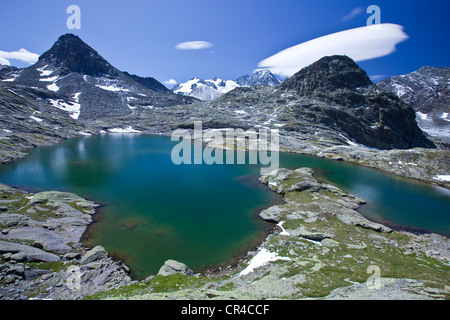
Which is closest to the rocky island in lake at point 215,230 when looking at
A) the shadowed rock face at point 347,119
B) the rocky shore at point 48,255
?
the rocky shore at point 48,255

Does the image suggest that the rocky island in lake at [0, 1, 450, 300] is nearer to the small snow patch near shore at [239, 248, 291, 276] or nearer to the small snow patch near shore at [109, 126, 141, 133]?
the small snow patch near shore at [239, 248, 291, 276]

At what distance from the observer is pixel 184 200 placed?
4828 cm

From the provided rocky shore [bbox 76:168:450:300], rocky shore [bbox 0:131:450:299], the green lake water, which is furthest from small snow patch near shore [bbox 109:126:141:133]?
rocky shore [bbox 76:168:450:300]

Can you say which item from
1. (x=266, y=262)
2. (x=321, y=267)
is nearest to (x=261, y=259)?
(x=266, y=262)

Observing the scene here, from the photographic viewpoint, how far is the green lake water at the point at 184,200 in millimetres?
31797

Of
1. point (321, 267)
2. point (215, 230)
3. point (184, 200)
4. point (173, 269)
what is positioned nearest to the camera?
point (321, 267)

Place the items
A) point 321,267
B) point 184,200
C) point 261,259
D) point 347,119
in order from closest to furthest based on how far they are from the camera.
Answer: point 321,267 < point 261,259 < point 184,200 < point 347,119

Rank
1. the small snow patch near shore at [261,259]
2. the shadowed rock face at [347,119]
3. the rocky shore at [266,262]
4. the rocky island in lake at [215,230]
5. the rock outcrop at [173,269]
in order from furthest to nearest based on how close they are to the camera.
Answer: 1. the shadowed rock face at [347,119]
2. the small snow patch near shore at [261,259]
3. the rock outcrop at [173,269]
4. the rocky island in lake at [215,230]
5. the rocky shore at [266,262]

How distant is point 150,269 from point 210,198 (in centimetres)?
2447

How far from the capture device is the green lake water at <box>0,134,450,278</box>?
1252 inches

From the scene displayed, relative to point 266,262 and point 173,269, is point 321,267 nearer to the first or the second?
point 266,262

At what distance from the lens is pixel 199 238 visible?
3441 cm

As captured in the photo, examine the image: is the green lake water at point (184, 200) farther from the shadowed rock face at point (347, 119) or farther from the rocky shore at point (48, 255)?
the shadowed rock face at point (347, 119)

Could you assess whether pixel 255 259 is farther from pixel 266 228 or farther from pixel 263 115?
pixel 263 115
